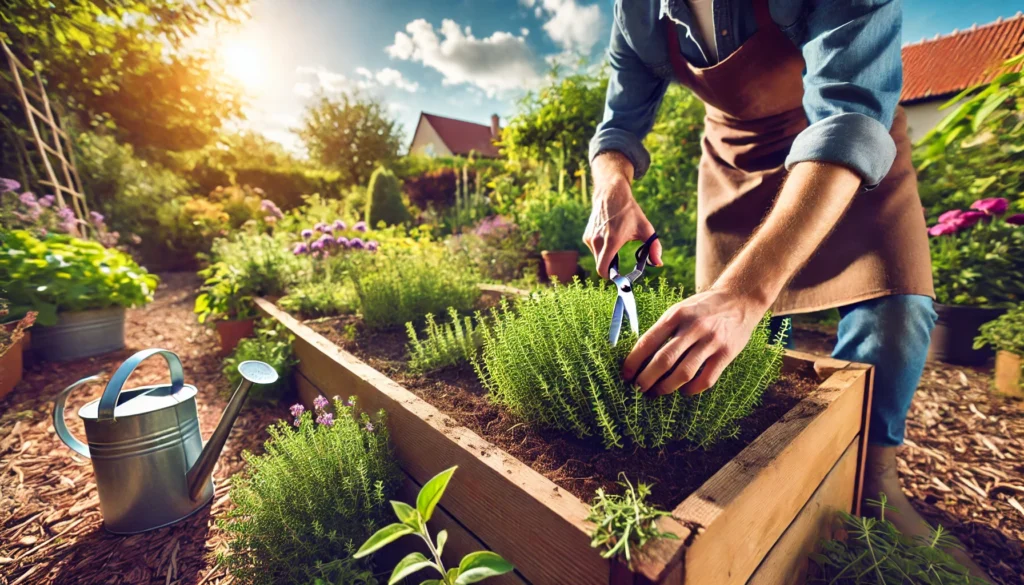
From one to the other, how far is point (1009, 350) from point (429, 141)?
27.1 meters

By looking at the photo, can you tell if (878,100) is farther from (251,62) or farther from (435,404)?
(251,62)

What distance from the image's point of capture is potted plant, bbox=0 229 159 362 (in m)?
1.86

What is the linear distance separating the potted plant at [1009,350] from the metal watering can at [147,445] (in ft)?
11.8

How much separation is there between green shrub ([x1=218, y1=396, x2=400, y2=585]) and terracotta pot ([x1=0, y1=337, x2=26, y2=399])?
1.57 m

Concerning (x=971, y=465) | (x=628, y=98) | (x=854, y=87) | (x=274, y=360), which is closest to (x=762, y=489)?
(x=854, y=87)

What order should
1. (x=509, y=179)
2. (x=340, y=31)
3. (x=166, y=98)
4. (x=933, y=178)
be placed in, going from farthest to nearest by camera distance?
(x=509, y=179) < (x=933, y=178) < (x=166, y=98) < (x=340, y=31)

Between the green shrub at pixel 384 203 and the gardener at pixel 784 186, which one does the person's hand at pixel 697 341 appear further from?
the green shrub at pixel 384 203

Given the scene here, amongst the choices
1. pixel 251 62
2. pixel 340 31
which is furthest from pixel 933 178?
pixel 251 62

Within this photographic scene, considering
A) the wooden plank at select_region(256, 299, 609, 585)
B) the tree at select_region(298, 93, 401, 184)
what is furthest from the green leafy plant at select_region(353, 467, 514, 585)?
→ the tree at select_region(298, 93, 401, 184)

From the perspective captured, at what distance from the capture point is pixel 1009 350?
7.49 ft

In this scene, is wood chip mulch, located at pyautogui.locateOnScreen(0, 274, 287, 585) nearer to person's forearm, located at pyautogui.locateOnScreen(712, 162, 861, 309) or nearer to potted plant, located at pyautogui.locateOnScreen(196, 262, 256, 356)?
potted plant, located at pyautogui.locateOnScreen(196, 262, 256, 356)

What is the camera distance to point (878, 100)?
3.02 feet

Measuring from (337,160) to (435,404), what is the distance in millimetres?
19856

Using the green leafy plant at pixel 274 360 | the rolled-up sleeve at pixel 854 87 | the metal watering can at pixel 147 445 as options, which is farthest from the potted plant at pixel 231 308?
the rolled-up sleeve at pixel 854 87
